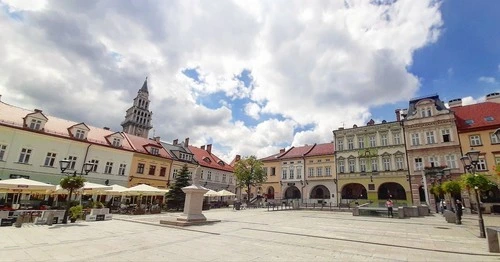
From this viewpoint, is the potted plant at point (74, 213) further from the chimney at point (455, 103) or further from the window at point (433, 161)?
the chimney at point (455, 103)

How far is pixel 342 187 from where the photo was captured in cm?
3778

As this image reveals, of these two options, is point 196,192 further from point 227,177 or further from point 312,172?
point 227,177

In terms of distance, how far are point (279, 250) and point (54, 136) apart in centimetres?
3004

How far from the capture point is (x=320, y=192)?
42375 mm

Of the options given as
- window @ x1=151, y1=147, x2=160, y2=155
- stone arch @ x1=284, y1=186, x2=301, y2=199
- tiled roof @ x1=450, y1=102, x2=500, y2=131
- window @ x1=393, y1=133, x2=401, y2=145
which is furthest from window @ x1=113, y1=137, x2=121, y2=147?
tiled roof @ x1=450, y1=102, x2=500, y2=131

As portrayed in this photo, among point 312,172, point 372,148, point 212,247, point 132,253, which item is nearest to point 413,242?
point 212,247

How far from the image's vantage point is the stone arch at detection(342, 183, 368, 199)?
125ft

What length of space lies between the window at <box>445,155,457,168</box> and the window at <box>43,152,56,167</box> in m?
46.2

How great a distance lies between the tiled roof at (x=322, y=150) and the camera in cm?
4131

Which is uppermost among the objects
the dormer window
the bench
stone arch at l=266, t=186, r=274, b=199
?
the dormer window

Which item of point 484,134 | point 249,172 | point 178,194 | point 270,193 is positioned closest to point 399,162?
point 484,134

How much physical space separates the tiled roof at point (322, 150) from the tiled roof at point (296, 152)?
109cm

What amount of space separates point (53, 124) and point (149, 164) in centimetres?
1247

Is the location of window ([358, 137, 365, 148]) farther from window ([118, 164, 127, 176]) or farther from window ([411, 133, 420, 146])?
window ([118, 164, 127, 176])
